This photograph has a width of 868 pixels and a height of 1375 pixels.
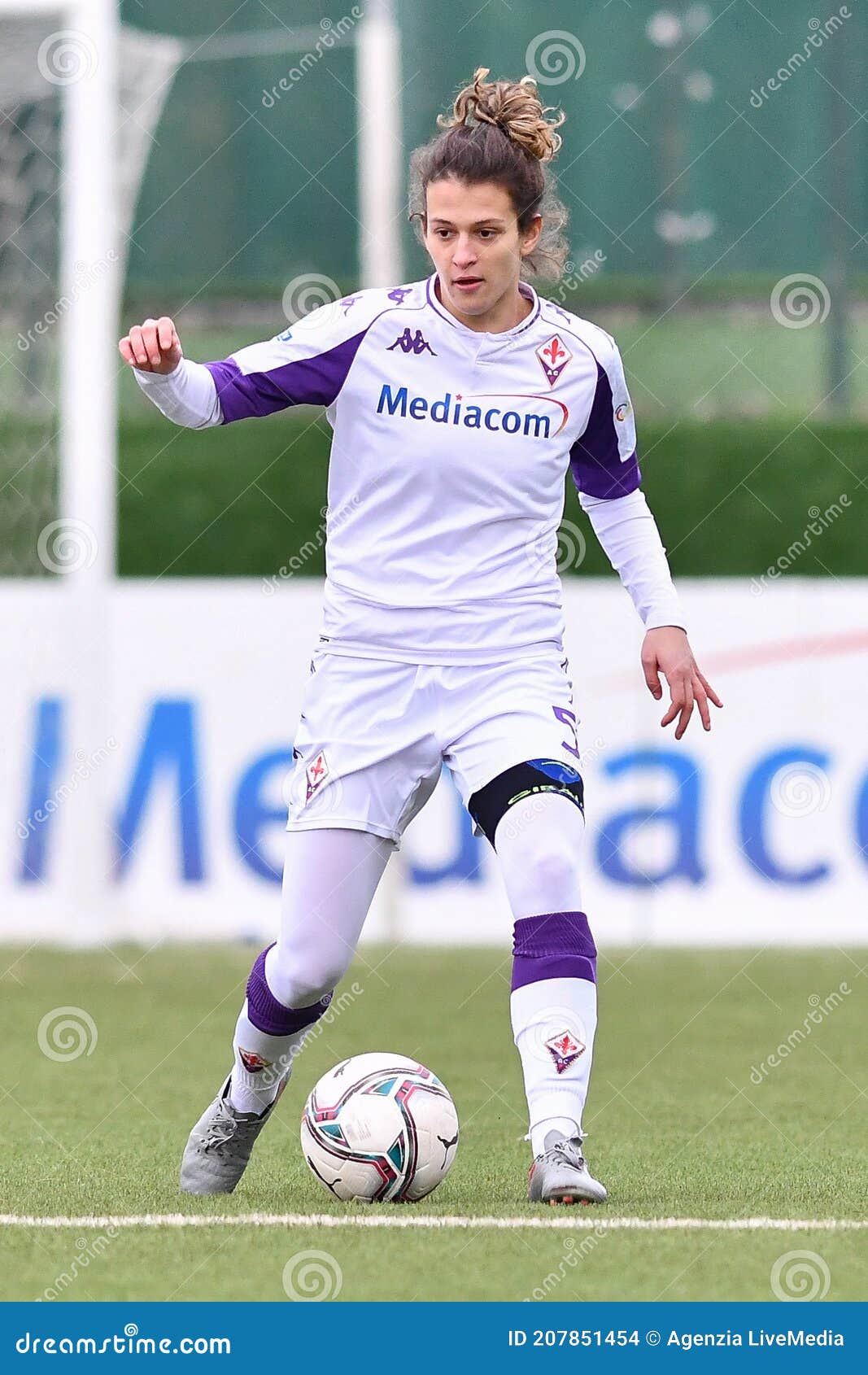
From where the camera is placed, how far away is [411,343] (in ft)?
16.6

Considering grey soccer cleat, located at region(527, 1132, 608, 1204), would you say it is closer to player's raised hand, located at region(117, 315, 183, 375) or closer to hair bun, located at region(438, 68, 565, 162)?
player's raised hand, located at region(117, 315, 183, 375)

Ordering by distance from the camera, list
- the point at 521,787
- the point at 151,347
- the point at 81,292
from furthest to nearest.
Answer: the point at 81,292
the point at 521,787
the point at 151,347

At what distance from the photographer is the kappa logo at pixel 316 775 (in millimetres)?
4984

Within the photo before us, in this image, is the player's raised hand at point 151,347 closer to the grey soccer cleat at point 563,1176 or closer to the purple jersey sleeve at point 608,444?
the purple jersey sleeve at point 608,444

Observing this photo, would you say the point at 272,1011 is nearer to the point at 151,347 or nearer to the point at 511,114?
the point at 151,347

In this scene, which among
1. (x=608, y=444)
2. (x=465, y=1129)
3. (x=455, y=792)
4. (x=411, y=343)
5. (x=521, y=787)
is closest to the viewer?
(x=521, y=787)

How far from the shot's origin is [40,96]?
12.6 m

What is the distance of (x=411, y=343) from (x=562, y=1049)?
156 cm

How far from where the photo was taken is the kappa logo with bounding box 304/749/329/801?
16.4 ft

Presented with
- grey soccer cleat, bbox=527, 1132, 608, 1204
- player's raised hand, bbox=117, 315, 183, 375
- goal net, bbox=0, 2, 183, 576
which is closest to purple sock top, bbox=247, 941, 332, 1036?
grey soccer cleat, bbox=527, 1132, 608, 1204

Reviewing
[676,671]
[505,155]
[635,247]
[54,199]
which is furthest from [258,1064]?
[635,247]

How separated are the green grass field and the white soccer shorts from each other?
2.83ft

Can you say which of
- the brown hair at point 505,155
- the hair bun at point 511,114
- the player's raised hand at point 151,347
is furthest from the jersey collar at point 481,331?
the player's raised hand at point 151,347
